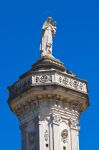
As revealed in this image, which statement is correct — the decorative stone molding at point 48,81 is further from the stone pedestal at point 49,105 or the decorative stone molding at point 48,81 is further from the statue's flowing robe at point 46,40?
the statue's flowing robe at point 46,40

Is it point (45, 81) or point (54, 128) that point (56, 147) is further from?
point (45, 81)

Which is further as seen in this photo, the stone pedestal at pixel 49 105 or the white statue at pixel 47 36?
the white statue at pixel 47 36

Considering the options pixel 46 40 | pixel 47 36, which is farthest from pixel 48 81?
pixel 47 36

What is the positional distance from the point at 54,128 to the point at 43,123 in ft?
1.95

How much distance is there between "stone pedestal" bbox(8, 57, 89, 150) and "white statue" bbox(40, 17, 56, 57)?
48.9 inches

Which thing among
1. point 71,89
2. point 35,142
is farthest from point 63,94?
point 35,142

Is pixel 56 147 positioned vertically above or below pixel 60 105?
below

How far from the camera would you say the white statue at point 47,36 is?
36812 mm

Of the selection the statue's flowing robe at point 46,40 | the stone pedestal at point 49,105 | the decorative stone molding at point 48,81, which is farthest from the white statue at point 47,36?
the decorative stone molding at point 48,81

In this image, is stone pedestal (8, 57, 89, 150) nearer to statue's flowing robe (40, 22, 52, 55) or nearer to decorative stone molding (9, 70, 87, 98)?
decorative stone molding (9, 70, 87, 98)

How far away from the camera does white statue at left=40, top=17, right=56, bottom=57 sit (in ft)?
121

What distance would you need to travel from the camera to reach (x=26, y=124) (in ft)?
114

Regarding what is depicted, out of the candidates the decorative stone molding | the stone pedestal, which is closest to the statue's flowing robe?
the stone pedestal

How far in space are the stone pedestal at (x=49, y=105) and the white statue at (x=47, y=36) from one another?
124 cm
